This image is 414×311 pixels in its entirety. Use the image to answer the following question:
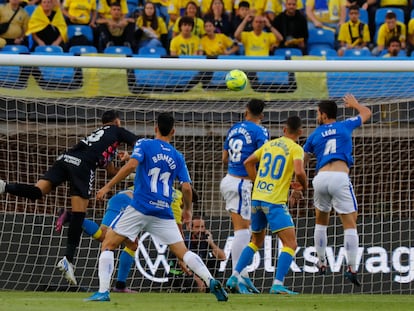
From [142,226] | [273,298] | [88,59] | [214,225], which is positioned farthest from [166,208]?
[214,225]

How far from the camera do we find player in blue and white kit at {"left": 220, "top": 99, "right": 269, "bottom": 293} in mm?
12945

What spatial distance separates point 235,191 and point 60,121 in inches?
139

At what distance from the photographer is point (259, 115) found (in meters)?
13.0

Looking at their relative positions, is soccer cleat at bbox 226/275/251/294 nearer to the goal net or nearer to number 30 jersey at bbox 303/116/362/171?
number 30 jersey at bbox 303/116/362/171

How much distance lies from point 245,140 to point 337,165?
47.0 inches

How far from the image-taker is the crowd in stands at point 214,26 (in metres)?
17.8

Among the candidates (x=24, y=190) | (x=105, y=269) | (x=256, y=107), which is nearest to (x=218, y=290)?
(x=105, y=269)

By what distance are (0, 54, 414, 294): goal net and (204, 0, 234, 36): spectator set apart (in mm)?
3281

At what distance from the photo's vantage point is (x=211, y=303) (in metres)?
10.6

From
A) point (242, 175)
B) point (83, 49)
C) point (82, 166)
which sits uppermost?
point (83, 49)

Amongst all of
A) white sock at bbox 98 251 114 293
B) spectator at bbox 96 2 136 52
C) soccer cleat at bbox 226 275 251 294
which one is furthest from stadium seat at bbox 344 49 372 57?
white sock at bbox 98 251 114 293

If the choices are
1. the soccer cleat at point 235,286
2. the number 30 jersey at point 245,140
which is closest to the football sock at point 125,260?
the soccer cleat at point 235,286

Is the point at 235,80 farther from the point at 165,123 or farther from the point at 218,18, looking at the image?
the point at 218,18

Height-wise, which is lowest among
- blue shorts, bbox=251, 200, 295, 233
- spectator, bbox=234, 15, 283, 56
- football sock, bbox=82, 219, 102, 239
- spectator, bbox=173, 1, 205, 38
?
football sock, bbox=82, 219, 102, 239
